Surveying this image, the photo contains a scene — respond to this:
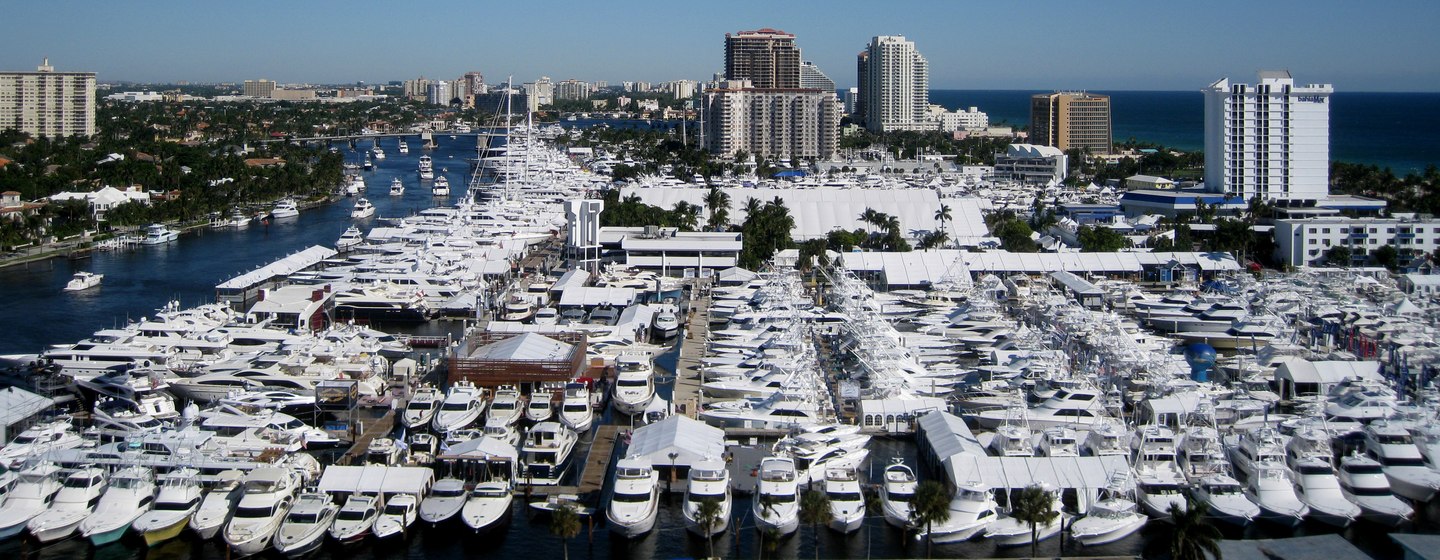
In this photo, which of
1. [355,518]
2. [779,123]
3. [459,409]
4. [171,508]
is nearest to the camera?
[355,518]

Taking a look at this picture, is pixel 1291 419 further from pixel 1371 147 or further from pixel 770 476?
pixel 1371 147

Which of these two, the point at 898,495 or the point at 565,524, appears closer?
the point at 565,524

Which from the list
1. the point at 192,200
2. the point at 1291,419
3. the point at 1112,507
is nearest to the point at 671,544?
the point at 1112,507

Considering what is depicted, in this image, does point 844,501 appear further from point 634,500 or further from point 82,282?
point 82,282

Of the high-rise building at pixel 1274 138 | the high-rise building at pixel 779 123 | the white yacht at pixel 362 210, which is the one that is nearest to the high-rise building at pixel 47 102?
the white yacht at pixel 362 210

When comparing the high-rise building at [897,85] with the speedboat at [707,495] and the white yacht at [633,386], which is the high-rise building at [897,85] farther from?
the speedboat at [707,495]

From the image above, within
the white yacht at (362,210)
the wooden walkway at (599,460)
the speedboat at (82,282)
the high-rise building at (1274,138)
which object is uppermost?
the high-rise building at (1274,138)

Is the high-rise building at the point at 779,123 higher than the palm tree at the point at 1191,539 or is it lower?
higher

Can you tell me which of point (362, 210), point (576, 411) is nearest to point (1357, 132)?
point (362, 210)
